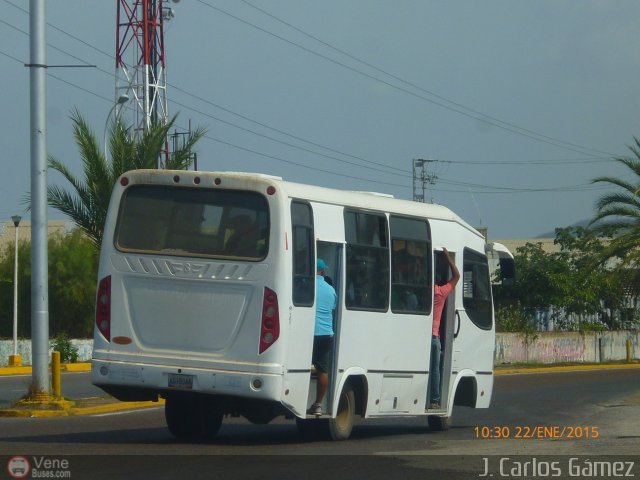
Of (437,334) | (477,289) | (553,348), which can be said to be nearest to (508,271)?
Answer: (477,289)

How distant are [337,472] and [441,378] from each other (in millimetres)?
5347

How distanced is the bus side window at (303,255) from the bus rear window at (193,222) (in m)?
0.39

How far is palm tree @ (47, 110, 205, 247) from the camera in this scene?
880 inches

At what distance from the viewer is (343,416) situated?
13.8m

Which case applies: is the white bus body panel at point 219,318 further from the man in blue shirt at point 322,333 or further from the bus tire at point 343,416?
the bus tire at point 343,416

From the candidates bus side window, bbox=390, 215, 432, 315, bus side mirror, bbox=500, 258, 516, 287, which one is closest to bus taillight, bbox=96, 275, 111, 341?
bus side window, bbox=390, 215, 432, 315

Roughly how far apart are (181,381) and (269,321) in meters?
1.16

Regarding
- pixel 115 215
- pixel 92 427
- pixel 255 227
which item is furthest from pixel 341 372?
pixel 92 427

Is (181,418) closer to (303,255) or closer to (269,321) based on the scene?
(269,321)

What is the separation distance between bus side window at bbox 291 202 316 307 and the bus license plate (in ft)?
4.54

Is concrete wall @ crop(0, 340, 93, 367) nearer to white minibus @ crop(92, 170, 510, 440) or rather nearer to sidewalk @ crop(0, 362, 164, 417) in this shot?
sidewalk @ crop(0, 362, 164, 417)

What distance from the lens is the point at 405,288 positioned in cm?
1466

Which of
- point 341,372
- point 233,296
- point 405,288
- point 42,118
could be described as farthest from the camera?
point 42,118

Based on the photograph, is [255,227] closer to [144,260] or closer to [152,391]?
[144,260]
